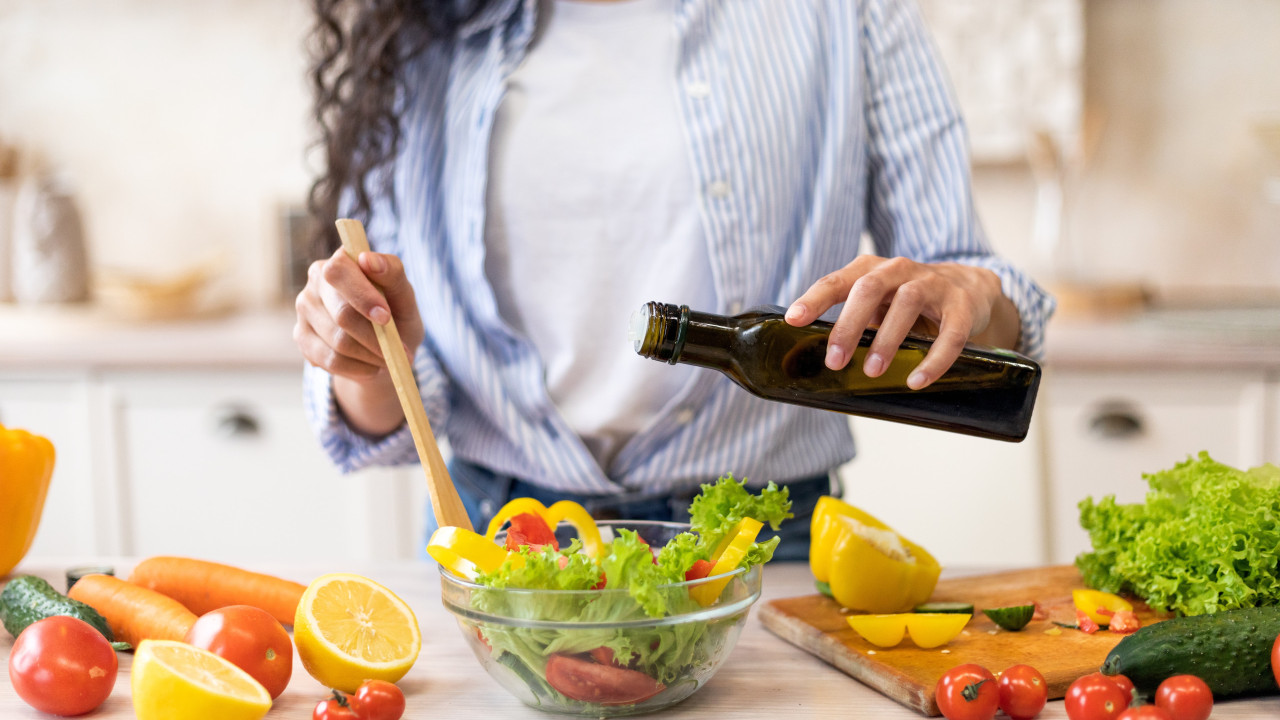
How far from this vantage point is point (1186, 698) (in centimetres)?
67

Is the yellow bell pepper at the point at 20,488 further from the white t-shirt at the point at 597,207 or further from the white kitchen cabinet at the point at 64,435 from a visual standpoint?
the white kitchen cabinet at the point at 64,435

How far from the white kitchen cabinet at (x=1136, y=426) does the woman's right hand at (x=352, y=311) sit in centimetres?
134

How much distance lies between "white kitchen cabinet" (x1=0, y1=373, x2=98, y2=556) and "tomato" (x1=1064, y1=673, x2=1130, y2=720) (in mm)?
1928

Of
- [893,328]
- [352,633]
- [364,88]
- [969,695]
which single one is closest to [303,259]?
[364,88]

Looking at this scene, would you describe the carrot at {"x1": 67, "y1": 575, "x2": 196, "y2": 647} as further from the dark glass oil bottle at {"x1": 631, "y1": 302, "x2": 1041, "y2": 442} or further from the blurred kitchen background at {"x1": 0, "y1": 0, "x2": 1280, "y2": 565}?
the blurred kitchen background at {"x1": 0, "y1": 0, "x2": 1280, "y2": 565}

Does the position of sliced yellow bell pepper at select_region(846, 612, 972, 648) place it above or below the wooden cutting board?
above

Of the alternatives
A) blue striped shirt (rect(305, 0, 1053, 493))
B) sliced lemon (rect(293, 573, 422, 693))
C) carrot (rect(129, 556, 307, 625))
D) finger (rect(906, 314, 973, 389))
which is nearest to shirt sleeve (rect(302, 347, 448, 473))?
blue striped shirt (rect(305, 0, 1053, 493))

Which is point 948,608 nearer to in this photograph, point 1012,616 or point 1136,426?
point 1012,616

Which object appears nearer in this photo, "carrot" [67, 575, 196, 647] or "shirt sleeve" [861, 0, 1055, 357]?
"carrot" [67, 575, 196, 647]

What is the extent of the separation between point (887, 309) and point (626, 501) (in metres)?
0.46

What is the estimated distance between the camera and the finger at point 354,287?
840 millimetres

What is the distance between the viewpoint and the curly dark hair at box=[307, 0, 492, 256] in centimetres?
118

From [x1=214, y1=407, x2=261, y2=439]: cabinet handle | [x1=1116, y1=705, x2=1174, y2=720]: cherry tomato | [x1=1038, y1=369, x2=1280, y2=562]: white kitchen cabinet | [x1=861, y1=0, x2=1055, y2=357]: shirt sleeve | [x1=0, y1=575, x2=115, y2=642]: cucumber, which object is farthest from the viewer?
[x1=214, y1=407, x2=261, y2=439]: cabinet handle

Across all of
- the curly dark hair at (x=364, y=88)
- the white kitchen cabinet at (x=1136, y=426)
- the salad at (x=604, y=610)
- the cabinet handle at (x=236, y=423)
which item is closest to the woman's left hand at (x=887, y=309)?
the salad at (x=604, y=610)
